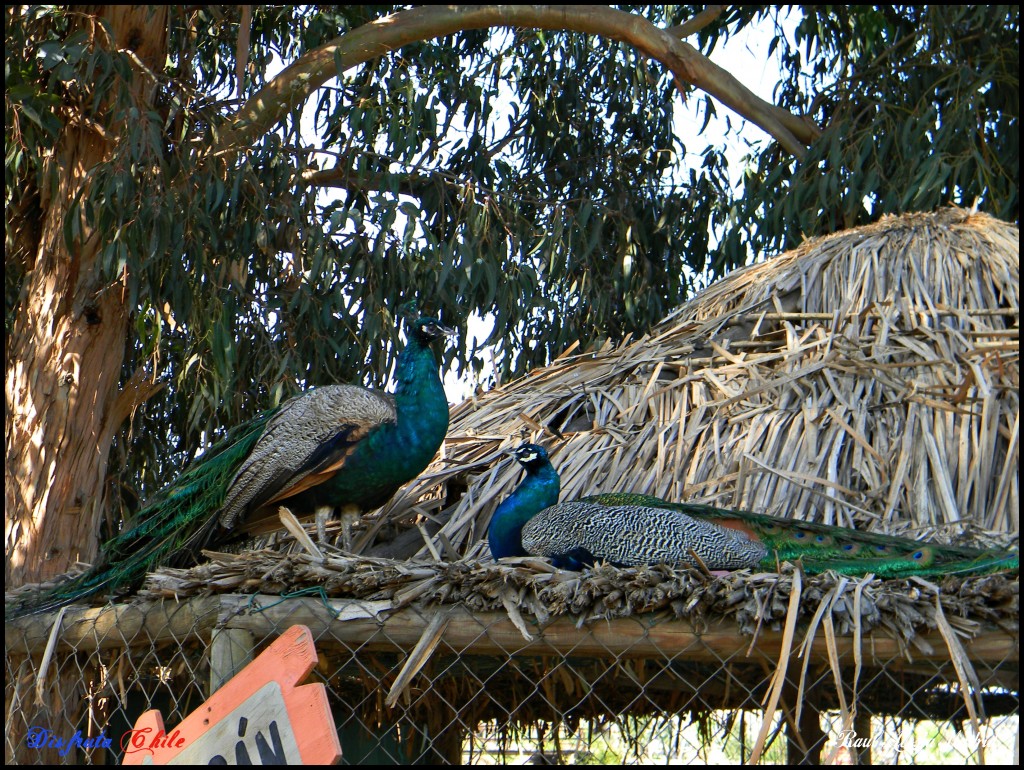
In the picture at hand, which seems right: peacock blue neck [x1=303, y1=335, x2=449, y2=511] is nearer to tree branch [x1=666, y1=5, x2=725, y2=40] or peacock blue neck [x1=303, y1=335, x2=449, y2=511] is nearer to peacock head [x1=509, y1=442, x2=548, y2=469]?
peacock head [x1=509, y1=442, x2=548, y2=469]

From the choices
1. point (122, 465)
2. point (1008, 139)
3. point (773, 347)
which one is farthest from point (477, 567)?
point (1008, 139)

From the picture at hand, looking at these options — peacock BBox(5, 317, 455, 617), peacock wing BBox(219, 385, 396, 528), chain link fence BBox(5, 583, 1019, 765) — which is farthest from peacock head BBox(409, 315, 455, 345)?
chain link fence BBox(5, 583, 1019, 765)

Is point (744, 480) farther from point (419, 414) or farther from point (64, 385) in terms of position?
point (64, 385)

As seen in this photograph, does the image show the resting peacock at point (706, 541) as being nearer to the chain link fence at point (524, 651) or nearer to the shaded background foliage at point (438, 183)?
the chain link fence at point (524, 651)

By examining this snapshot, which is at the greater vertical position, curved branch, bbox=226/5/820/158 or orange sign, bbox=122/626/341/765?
curved branch, bbox=226/5/820/158

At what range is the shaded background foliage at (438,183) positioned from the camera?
7.16 m

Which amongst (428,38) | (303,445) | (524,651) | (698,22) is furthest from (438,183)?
(524,651)

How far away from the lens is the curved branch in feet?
25.0

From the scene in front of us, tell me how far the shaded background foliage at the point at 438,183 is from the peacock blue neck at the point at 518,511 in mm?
2988

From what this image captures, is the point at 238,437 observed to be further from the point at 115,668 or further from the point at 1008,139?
the point at 1008,139

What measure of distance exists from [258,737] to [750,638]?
127 cm

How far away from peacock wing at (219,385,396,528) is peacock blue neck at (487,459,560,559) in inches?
28.4

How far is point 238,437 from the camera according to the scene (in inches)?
202

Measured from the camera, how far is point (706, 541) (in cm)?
386
